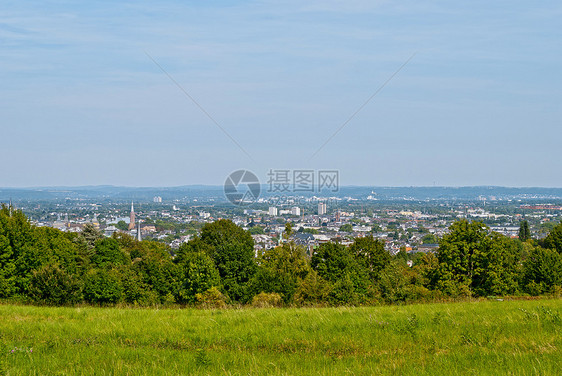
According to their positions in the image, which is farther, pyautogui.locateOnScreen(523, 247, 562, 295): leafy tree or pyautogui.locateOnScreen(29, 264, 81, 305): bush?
pyautogui.locateOnScreen(523, 247, 562, 295): leafy tree

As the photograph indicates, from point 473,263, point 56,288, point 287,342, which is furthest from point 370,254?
point 287,342

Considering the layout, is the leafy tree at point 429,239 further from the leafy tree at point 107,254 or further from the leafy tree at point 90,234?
the leafy tree at point 107,254

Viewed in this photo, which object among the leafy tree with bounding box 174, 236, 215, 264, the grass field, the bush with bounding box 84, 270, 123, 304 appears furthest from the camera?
the leafy tree with bounding box 174, 236, 215, 264

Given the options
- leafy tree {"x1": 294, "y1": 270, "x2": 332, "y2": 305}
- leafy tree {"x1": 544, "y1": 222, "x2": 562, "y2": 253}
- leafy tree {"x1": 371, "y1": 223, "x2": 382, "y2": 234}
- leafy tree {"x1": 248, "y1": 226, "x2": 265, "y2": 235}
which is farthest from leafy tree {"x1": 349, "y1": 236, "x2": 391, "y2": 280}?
leafy tree {"x1": 371, "y1": 223, "x2": 382, "y2": 234}

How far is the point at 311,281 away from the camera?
3475 cm

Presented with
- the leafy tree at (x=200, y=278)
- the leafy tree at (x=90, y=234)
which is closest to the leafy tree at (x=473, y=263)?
the leafy tree at (x=200, y=278)

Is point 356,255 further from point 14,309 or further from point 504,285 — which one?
point 14,309

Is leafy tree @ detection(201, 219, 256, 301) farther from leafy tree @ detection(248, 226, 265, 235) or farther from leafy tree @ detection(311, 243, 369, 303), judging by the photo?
leafy tree @ detection(248, 226, 265, 235)

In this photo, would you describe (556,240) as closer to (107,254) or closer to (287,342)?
(107,254)

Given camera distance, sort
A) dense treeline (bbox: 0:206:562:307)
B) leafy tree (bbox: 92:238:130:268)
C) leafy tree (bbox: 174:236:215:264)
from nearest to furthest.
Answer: dense treeline (bbox: 0:206:562:307) → leafy tree (bbox: 174:236:215:264) → leafy tree (bbox: 92:238:130:268)

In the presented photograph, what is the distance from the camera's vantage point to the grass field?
7660mm

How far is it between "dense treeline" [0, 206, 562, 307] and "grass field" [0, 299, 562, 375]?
38.1 feet

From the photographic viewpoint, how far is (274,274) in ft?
110

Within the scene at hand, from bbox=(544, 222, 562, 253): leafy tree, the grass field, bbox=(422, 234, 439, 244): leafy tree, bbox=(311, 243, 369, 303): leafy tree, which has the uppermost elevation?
the grass field
